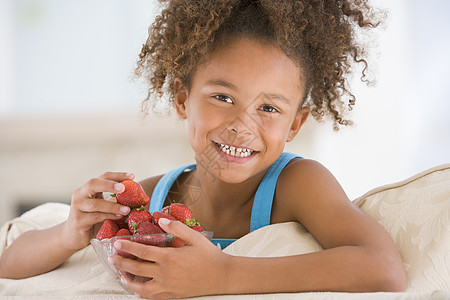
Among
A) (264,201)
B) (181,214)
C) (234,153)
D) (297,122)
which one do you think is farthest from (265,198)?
(181,214)

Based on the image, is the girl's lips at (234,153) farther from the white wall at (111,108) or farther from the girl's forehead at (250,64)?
the white wall at (111,108)

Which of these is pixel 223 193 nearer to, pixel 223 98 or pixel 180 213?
pixel 223 98

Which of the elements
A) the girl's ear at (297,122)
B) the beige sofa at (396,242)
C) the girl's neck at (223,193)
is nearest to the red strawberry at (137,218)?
the beige sofa at (396,242)

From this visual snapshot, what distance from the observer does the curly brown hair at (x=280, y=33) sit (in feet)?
4.20

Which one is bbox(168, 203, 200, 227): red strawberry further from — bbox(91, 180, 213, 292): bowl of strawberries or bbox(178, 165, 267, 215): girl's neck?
bbox(178, 165, 267, 215): girl's neck

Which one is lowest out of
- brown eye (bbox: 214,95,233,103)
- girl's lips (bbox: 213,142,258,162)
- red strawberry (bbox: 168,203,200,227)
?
red strawberry (bbox: 168,203,200,227)

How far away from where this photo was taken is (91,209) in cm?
113

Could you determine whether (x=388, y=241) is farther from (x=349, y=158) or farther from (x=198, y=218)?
(x=349, y=158)

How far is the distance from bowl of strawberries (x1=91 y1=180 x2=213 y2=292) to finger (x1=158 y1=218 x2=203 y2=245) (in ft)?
0.07

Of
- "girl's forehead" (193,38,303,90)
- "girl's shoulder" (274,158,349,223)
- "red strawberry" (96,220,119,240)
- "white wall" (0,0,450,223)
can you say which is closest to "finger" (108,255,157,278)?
"red strawberry" (96,220,119,240)

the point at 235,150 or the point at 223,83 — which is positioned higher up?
the point at 223,83

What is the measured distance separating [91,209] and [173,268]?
317 mm

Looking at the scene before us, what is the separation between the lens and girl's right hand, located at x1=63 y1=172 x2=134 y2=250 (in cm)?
108

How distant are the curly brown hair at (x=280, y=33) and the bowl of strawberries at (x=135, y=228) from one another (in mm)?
411
